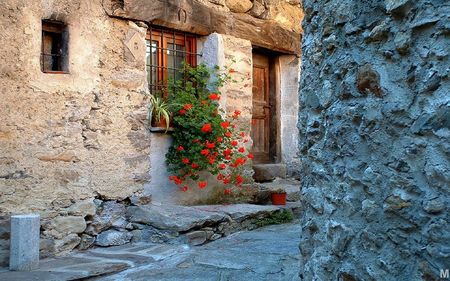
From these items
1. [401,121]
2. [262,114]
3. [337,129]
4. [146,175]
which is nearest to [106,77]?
[146,175]

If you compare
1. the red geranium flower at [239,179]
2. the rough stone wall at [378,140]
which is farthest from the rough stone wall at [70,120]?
the rough stone wall at [378,140]

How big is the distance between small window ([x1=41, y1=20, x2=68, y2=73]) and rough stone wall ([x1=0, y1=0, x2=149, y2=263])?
7 cm

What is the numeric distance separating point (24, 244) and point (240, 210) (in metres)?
2.08

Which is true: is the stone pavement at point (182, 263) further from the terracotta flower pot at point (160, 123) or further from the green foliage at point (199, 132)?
the terracotta flower pot at point (160, 123)

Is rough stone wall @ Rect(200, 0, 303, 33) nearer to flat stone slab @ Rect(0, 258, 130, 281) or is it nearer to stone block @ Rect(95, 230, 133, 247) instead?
stone block @ Rect(95, 230, 133, 247)

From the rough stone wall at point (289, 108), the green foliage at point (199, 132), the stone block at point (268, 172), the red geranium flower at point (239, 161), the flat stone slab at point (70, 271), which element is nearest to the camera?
the flat stone slab at point (70, 271)

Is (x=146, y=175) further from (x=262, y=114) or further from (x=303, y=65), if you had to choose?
(x=303, y=65)

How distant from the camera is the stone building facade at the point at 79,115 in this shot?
144 inches

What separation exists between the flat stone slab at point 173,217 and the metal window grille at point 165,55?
1194 millimetres

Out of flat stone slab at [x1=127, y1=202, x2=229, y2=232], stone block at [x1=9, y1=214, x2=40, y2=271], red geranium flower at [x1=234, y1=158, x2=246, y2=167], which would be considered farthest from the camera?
red geranium flower at [x1=234, y1=158, x2=246, y2=167]

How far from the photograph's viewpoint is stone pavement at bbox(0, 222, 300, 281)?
126 inches

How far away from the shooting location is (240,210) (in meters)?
4.79

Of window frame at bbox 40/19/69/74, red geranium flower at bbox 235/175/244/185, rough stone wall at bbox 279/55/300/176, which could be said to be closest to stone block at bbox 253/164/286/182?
rough stone wall at bbox 279/55/300/176

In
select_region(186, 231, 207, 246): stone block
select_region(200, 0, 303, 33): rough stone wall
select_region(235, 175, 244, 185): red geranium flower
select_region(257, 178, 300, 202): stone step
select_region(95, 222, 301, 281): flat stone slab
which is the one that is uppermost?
select_region(200, 0, 303, 33): rough stone wall
